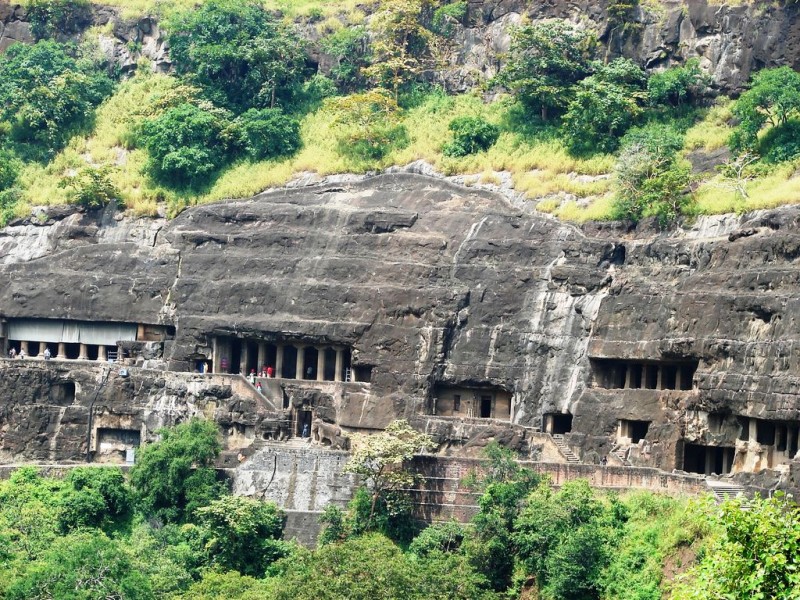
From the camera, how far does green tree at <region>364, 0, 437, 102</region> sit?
82.6 metres

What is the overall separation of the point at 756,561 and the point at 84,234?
46631 millimetres

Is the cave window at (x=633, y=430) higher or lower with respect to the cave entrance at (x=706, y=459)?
higher

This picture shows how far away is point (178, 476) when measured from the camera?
6322 cm

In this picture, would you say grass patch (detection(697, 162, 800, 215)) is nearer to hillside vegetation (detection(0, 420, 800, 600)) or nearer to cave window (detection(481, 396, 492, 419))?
cave window (detection(481, 396, 492, 419))

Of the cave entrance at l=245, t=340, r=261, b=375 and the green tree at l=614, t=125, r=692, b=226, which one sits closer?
the green tree at l=614, t=125, r=692, b=226

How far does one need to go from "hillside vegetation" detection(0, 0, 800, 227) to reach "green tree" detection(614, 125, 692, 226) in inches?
3.2

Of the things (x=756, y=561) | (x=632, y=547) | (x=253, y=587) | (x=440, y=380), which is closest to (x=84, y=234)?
(x=440, y=380)

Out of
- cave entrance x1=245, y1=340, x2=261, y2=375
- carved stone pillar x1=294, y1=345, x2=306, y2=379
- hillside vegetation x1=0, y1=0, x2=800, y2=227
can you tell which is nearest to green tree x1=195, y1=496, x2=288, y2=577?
carved stone pillar x1=294, y1=345, x2=306, y2=379

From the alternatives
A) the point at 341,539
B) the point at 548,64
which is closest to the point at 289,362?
the point at 341,539

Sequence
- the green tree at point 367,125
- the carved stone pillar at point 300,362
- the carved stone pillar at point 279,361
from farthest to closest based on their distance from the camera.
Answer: the green tree at point 367,125, the carved stone pillar at point 279,361, the carved stone pillar at point 300,362

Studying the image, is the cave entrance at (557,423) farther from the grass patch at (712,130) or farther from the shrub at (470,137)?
the shrub at (470,137)

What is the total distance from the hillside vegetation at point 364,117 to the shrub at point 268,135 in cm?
9

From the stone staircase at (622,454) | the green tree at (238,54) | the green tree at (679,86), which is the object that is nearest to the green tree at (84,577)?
the stone staircase at (622,454)

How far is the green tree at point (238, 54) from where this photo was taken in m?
83.1
